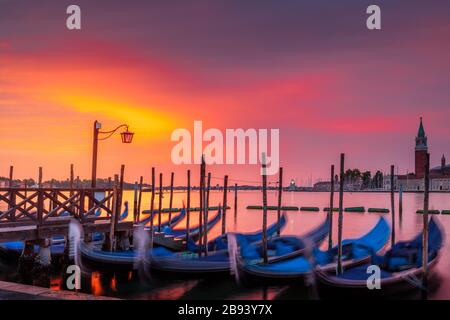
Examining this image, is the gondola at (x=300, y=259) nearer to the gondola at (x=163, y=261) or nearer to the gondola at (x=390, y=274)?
the gondola at (x=390, y=274)

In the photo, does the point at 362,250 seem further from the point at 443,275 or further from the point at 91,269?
the point at 91,269

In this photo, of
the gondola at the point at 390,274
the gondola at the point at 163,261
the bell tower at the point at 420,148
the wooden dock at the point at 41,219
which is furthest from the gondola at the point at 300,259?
the bell tower at the point at 420,148

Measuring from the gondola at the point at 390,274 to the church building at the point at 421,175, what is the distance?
14892 centimetres

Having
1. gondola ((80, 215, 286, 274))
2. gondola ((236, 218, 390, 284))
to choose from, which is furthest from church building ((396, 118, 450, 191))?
gondola ((80, 215, 286, 274))

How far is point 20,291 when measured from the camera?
5.36m

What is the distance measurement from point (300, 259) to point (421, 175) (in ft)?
519

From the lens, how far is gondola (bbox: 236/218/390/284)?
11.3m

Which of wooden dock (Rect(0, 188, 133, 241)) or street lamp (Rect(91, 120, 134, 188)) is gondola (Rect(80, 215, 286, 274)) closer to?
wooden dock (Rect(0, 188, 133, 241))

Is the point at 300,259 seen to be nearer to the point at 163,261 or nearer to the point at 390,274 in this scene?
the point at 390,274

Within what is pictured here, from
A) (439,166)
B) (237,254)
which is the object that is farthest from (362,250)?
(439,166)

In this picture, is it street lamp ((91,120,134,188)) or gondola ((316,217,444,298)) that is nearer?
gondola ((316,217,444,298))

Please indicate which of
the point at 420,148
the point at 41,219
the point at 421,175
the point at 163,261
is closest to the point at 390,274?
the point at 163,261

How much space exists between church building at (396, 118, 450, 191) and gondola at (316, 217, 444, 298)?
148922mm
